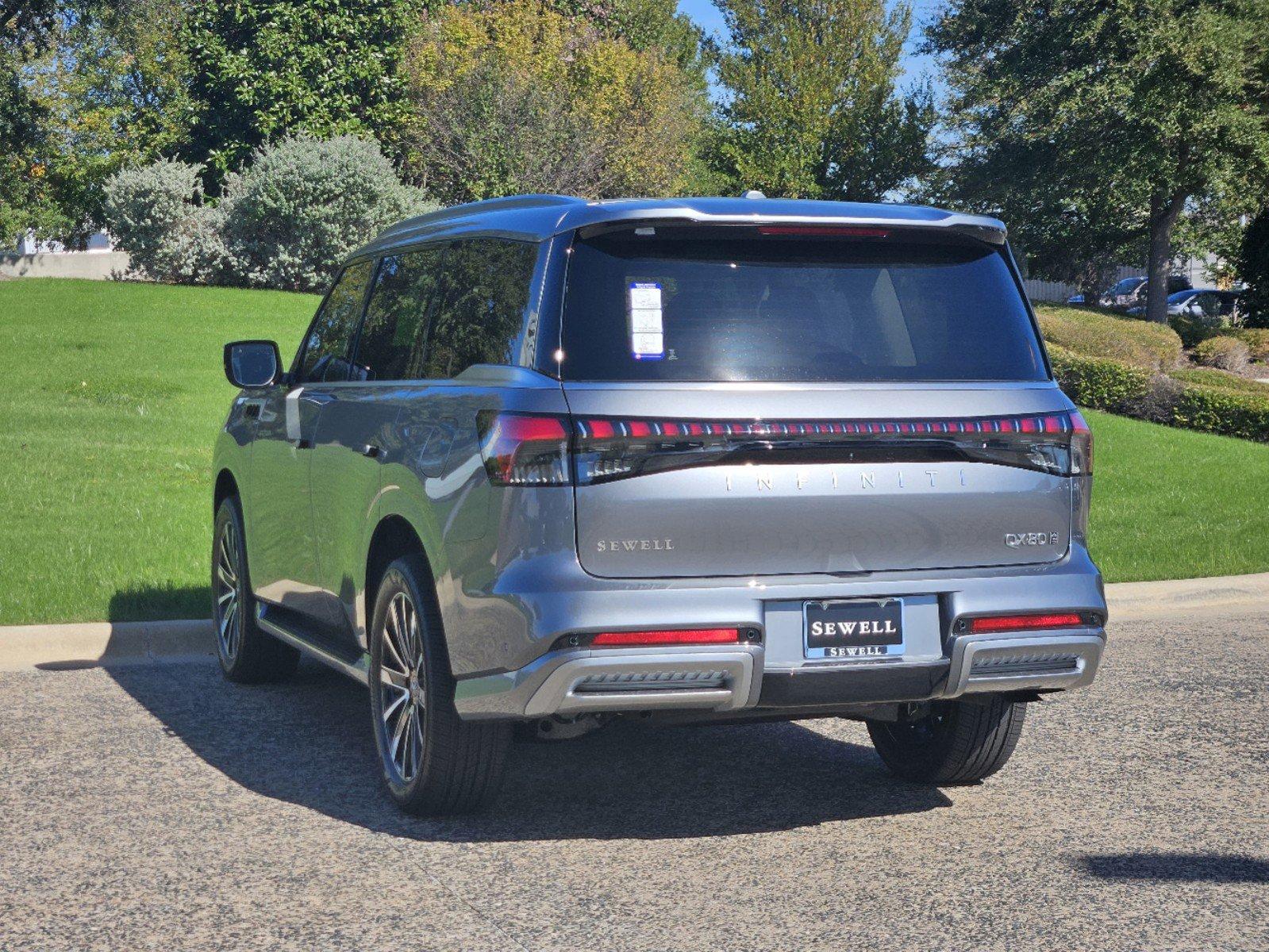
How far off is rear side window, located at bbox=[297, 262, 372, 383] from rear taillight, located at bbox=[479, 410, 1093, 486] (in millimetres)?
1987

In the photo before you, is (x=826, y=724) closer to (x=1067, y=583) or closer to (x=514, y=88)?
(x=1067, y=583)

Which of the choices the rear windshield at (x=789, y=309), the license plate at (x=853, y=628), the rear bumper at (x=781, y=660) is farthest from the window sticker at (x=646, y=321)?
the license plate at (x=853, y=628)

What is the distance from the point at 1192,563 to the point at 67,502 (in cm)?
844

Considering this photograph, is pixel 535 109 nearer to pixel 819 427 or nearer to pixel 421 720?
pixel 421 720

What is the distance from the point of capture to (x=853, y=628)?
4797mm

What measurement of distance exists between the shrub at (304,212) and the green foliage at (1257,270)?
19820 mm

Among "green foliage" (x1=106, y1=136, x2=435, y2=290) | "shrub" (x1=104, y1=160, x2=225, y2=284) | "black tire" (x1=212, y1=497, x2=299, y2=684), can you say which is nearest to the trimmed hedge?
"black tire" (x1=212, y1=497, x2=299, y2=684)

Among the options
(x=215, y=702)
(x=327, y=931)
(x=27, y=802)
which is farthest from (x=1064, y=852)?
(x=215, y=702)

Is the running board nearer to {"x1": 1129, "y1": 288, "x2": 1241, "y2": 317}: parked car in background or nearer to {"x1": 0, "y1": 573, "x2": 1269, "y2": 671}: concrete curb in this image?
{"x1": 0, "y1": 573, "x2": 1269, "y2": 671}: concrete curb

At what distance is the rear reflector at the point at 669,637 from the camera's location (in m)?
4.61

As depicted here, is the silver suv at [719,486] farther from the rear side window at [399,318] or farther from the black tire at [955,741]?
the black tire at [955,741]

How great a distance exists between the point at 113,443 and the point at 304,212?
66.8ft

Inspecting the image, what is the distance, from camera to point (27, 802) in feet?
18.6

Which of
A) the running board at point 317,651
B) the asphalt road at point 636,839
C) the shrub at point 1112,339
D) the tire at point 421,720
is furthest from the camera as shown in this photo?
the shrub at point 1112,339
